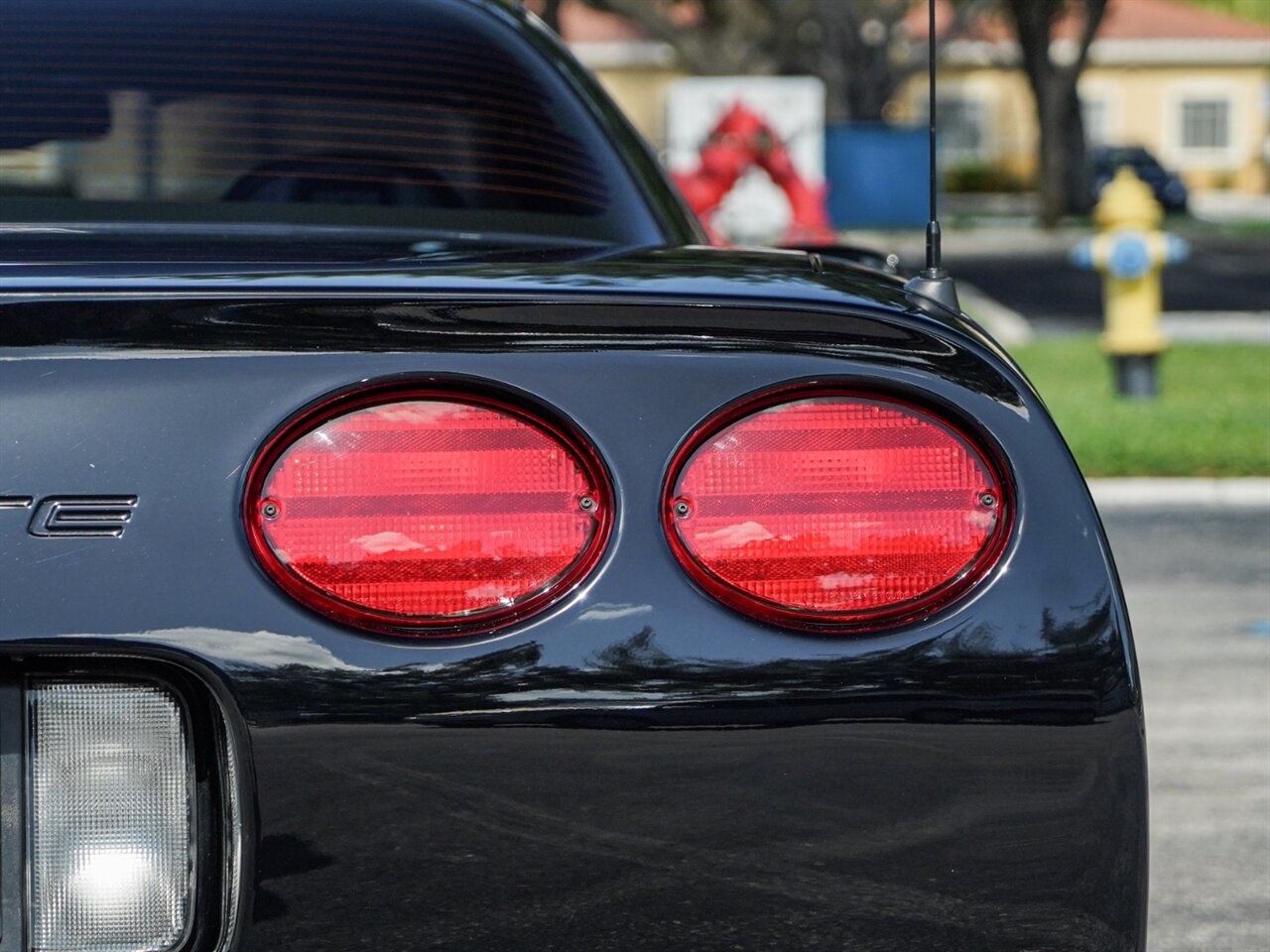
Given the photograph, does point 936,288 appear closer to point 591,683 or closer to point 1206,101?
point 591,683

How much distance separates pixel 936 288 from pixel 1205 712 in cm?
330

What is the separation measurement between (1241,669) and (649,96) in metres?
52.0

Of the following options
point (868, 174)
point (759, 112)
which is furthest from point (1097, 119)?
point (759, 112)

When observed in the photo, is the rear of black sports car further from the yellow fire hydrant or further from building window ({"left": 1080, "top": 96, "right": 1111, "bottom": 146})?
building window ({"left": 1080, "top": 96, "right": 1111, "bottom": 146})

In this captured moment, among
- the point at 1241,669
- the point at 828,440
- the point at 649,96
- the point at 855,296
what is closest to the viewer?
the point at 828,440

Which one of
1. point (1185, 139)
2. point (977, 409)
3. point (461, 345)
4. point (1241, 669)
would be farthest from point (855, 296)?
point (1185, 139)

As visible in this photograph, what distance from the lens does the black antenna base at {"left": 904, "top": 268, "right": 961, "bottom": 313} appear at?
1860mm

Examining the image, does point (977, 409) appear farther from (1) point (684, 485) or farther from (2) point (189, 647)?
(2) point (189, 647)

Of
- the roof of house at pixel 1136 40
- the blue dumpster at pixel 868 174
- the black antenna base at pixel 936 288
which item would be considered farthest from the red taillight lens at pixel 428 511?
the roof of house at pixel 1136 40

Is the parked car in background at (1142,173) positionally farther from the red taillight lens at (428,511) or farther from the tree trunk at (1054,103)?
the red taillight lens at (428,511)

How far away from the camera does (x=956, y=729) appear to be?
1514 mm

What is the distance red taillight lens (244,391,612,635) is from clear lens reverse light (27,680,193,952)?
163 mm

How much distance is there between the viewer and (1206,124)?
58.1 meters

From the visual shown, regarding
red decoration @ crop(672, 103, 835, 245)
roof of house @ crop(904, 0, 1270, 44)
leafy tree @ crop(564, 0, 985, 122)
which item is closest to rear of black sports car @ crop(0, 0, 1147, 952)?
red decoration @ crop(672, 103, 835, 245)
